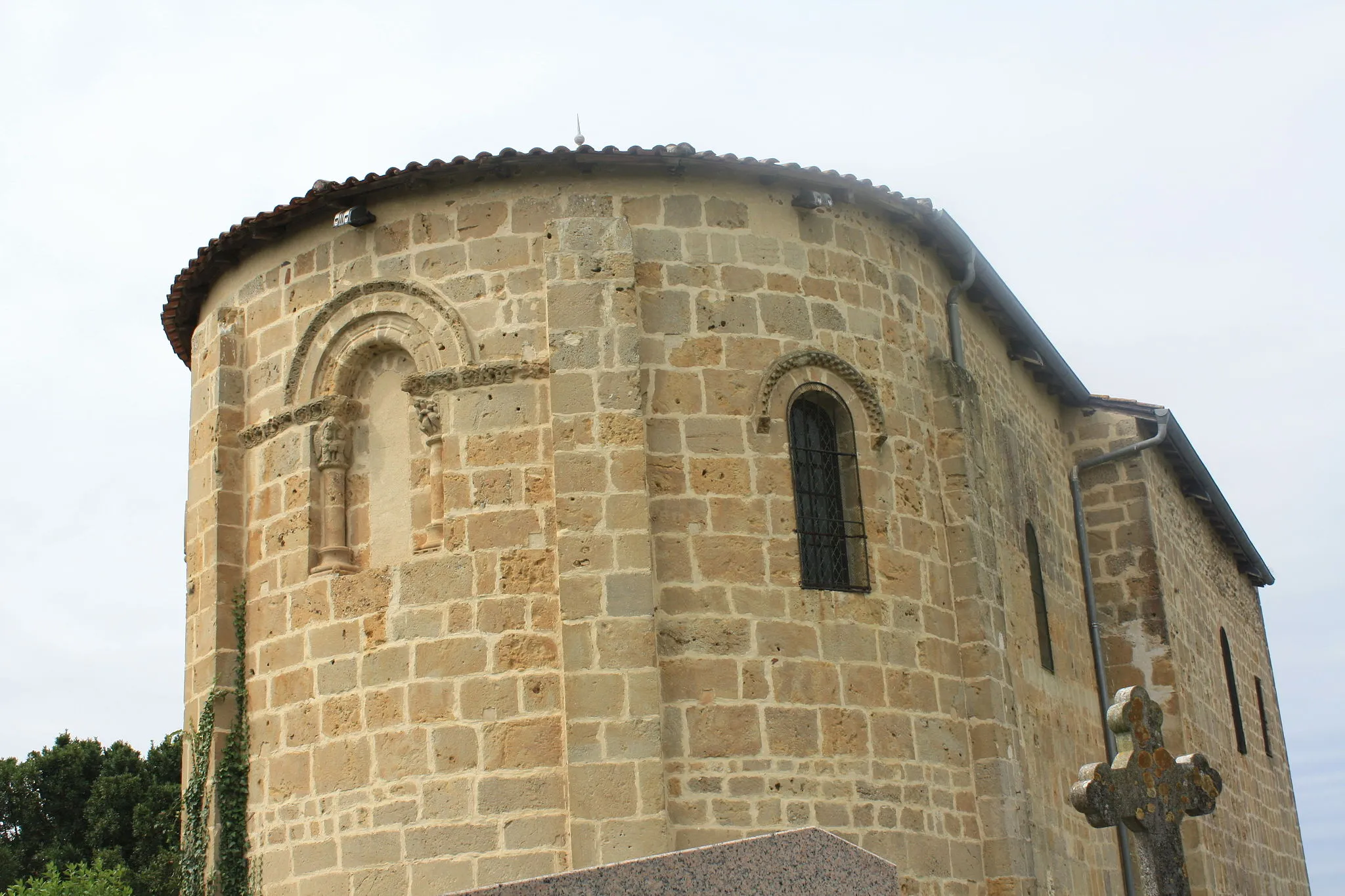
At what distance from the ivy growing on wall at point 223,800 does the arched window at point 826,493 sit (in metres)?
4.38

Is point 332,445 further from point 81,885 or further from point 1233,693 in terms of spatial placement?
point 1233,693

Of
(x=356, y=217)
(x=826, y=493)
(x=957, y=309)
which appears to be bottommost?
(x=826, y=493)

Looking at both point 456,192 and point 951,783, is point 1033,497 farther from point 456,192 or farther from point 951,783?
point 456,192

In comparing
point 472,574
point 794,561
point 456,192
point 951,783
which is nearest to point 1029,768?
point 951,783

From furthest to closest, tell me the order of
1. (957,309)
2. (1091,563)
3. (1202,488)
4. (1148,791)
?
(1202,488)
(1091,563)
(957,309)
(1148,791)

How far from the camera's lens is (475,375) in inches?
441

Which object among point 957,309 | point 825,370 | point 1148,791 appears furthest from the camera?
point 957,309

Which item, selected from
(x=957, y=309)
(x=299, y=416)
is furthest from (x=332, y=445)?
(x=957, y=309)

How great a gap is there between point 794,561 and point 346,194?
4392 millimetres

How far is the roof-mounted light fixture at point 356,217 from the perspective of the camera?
38.4 feet

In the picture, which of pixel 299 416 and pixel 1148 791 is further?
pixel 299 416

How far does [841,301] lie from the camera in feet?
40.0

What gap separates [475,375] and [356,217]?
1649 millimetres

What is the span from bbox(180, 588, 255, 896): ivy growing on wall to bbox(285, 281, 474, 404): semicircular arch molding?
1802mm
